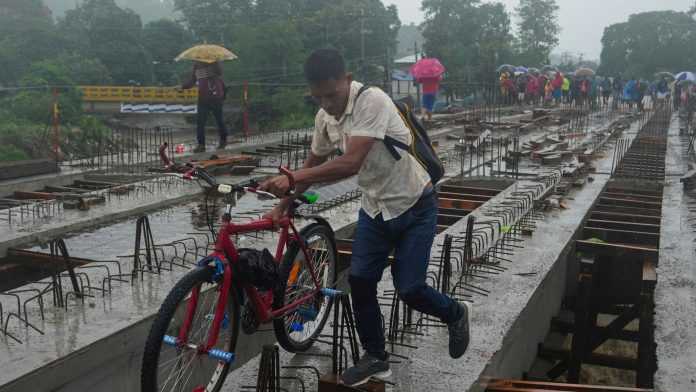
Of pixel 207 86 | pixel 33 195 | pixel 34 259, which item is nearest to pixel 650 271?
pixel 34 259

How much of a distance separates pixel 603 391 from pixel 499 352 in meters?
0.70

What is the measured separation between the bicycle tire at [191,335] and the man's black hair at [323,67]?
1.08 m

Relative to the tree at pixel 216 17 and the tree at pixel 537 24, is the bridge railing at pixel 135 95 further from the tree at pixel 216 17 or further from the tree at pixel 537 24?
the tree at pixel 537 24

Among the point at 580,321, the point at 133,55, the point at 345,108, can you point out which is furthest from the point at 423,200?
the point at 133,55

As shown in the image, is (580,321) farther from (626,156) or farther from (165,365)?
(626,156)

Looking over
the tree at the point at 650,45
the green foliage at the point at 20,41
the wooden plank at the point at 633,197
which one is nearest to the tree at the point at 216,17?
the green foliage at the point at 20,41

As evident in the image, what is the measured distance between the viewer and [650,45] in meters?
70.7

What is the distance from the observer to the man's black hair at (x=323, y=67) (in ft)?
11.7

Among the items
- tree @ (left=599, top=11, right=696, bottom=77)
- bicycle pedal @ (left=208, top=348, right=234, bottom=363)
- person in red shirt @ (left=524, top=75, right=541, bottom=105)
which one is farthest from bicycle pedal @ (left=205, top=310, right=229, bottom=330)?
tree @ (left=599, top=11, right=696, bottom=77)

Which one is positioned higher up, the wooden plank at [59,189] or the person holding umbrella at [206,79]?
the person holding umbrella at [206,79]

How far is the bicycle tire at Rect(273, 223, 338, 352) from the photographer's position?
14.1 ft

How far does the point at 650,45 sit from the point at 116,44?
5278 centimetres

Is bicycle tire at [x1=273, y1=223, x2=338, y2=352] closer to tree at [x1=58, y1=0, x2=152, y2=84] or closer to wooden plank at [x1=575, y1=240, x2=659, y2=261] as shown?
wooden plank at [x1=575, y1=240, x2=659, y2=261]

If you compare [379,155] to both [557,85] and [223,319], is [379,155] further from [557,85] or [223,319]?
[557,85]
